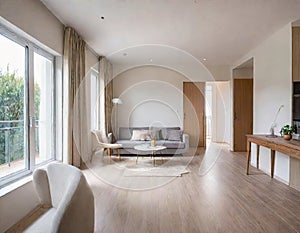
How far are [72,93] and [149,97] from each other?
3.87 metres

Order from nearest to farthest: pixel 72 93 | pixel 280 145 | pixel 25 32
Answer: pixel 25 32 < pixel 280 145 < pixel 72 93

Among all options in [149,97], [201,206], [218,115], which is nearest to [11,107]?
[201,206]

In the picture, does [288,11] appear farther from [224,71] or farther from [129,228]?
[224,71]

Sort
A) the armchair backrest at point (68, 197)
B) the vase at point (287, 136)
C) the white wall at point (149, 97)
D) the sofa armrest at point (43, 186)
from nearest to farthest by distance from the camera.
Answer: the armchair backrest at point (68, 197)
the sofa armrest at point (43, 186)
the vase at point (287, 136)
the white wall at point (149, 97)

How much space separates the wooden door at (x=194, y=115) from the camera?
28.8 ft

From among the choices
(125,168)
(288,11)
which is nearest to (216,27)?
(288,11)

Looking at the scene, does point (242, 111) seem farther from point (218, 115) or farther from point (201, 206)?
point (201, 206)

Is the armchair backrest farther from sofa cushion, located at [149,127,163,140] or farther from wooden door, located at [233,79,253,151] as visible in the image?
wooden door, located at [233,79,253,151]

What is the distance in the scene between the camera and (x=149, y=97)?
8.29 meters

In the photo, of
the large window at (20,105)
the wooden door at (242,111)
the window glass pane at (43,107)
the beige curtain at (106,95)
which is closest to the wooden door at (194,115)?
the wooden door at (242,111)

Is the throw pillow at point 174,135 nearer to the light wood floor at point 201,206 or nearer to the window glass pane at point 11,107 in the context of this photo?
the light wood floor at point 201,206

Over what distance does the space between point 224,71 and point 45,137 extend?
595 centimetres

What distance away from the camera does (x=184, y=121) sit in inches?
346

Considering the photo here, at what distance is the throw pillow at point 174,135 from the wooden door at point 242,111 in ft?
6.16
